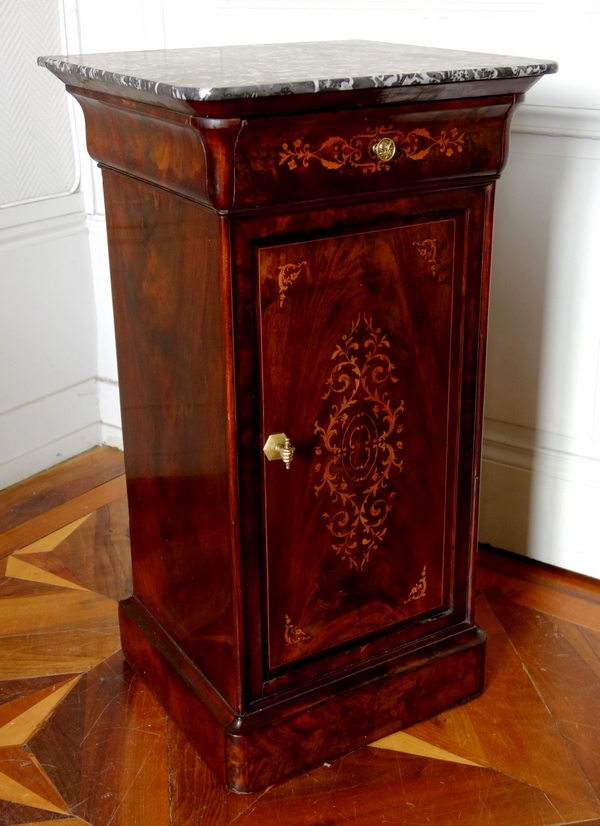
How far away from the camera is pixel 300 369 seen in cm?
132

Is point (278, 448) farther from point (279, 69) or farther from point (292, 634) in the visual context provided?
point (279, 69)

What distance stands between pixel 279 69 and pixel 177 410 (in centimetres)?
50

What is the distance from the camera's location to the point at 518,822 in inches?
55.6

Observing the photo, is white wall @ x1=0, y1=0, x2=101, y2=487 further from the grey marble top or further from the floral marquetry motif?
the floral marquetry motif

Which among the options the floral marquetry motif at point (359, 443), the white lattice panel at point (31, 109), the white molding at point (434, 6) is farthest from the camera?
the white lattice panel at point (31, 109)

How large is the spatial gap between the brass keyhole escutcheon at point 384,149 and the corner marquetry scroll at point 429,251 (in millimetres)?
155

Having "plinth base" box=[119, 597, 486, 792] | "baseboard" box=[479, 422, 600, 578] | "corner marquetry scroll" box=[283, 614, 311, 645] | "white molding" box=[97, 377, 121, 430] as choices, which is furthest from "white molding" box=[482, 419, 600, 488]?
"white molding" box=[97, 377, 121, 430]

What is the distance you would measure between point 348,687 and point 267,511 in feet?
1.15

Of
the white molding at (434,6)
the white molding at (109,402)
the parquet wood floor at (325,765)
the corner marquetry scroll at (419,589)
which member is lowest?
the parquet wood floor at (325,765)

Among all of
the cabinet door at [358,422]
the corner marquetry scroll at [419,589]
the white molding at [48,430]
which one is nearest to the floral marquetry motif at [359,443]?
the cabinet door at [358,422]

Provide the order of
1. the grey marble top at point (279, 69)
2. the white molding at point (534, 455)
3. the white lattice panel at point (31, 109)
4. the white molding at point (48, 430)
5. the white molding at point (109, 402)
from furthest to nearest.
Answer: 1. the white molding at point (109, 402)
2. the white molding at point (48, 430)
3. the white lattice panel at point (31, 109)
4. the white molding at point (534, 455)
5. the grey marble top at point (279, 69)

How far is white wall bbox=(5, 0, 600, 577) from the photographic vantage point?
1.80m

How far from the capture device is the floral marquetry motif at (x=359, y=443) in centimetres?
136

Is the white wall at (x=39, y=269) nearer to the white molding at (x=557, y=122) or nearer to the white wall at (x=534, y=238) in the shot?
the white wall at (x=534, y=238)
